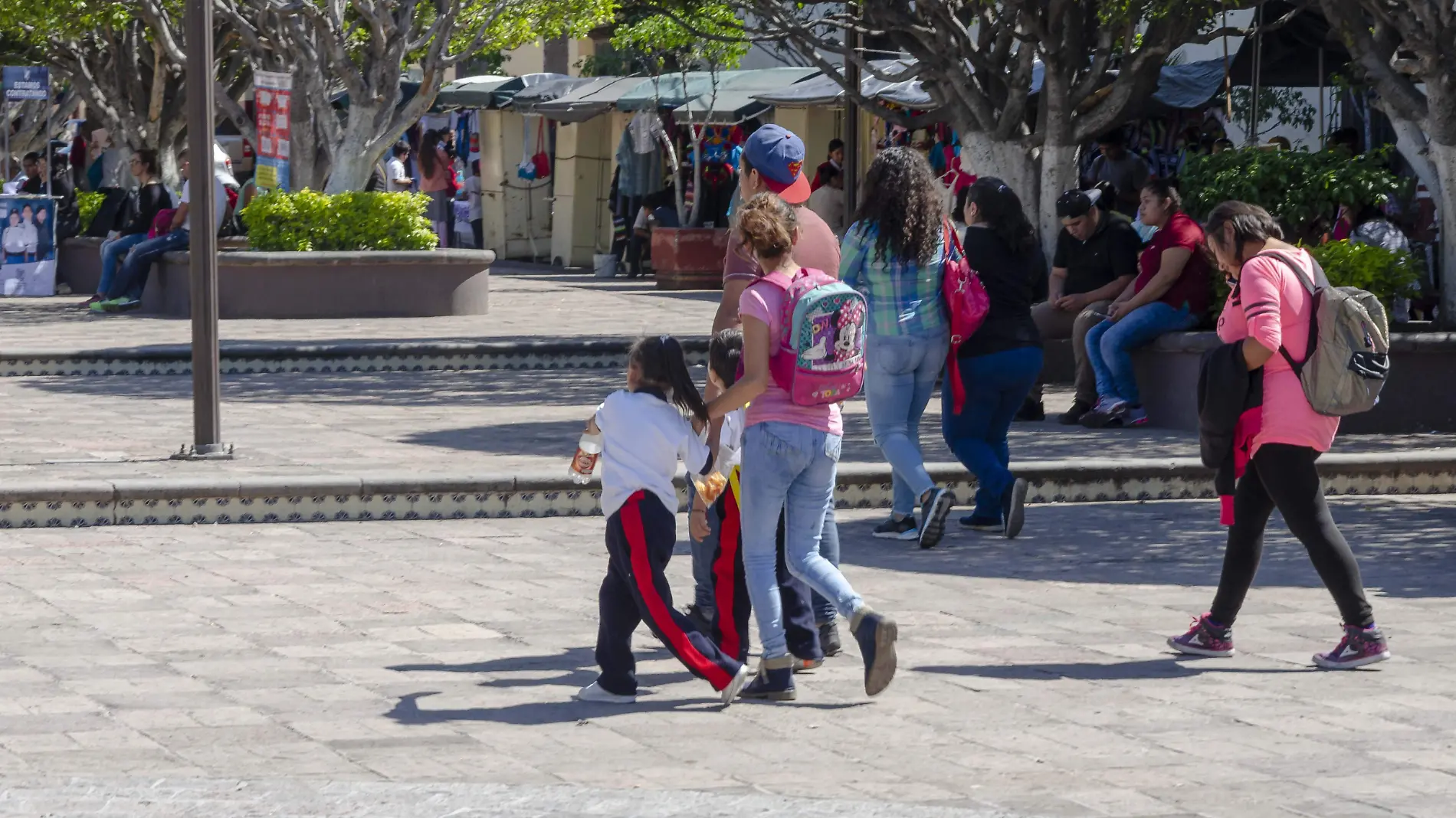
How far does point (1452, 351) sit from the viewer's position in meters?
12.8

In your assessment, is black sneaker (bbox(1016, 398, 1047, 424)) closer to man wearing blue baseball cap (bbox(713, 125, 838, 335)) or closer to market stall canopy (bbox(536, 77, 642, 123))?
man wearing blue baseball cap (bbox(713, 125, 838, 335))

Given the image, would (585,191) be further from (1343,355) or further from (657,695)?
(657,695)

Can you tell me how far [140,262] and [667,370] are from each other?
1611cm

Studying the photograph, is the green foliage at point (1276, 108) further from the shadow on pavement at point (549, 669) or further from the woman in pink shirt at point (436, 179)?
A: the shadow on pavement at point (549, 669)

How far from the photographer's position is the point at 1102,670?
22.8 feet

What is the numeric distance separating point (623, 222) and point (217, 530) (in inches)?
797

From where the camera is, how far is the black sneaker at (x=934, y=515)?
29.8 feet

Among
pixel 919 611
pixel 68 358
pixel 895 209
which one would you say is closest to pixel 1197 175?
pixel 895 209

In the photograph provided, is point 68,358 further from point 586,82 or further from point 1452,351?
point 586,82

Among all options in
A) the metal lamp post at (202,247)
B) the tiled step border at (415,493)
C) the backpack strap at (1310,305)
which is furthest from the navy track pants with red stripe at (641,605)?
the metal lamp post at (202,247)

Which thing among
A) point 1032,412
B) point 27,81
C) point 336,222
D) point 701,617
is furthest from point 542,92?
point 701,617

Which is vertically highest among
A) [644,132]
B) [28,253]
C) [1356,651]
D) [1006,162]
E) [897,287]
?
[644,132]

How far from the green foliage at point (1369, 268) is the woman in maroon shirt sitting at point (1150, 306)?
0.73 meters

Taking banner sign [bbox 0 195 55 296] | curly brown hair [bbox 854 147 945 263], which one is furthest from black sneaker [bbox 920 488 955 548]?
banner sign [bbox 0 195 55 296]
